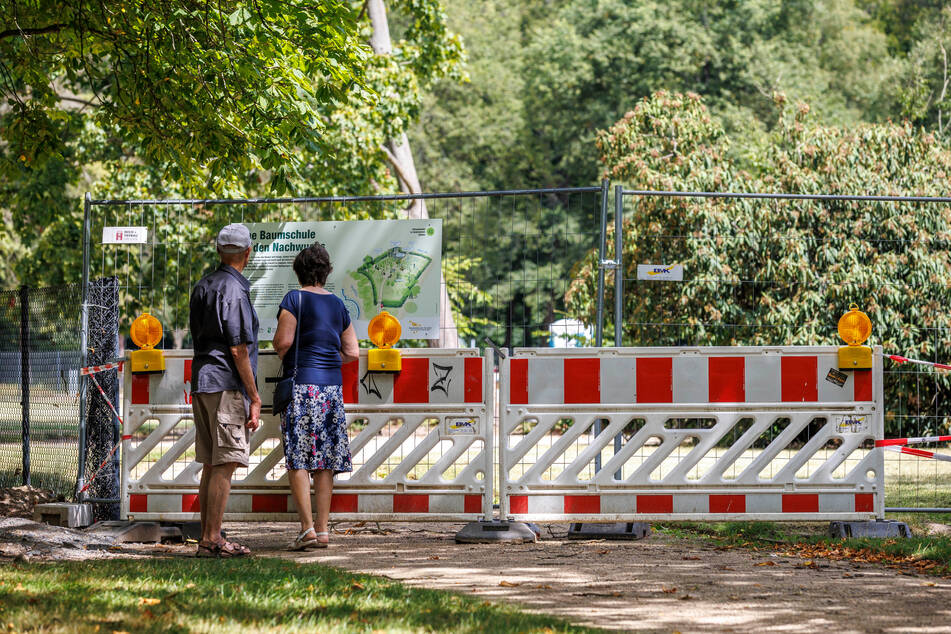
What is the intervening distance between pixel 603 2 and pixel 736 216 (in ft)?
91.7

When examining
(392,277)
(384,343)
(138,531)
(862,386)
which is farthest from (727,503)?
(138,531)

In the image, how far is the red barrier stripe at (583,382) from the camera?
24.4ft

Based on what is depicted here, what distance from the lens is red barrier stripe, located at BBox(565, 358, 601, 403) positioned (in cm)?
743

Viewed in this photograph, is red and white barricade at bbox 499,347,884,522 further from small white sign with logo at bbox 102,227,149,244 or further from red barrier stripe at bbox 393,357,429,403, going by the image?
small white sign with logo at bbox 102,227,149,244

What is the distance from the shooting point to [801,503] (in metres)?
7.36

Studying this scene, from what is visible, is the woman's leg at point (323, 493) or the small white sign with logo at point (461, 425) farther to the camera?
the small white sign with logo at point (461, 425)

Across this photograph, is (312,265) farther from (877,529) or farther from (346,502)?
(877,529)

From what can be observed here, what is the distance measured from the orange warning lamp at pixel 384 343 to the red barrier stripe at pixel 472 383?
47 cm

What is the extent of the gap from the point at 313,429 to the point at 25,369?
4.91 m

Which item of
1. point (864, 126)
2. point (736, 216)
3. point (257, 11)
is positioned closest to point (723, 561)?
point (257, 11)

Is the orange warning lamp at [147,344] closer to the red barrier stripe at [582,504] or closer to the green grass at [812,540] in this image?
the red barrier stripe at [582,504]

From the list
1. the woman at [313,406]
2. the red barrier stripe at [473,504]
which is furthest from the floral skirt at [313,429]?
the red barrier stripe at [473,504]

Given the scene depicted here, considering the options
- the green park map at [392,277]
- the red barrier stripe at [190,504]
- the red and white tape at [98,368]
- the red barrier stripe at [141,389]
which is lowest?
the red barrier stripe at [190,504]

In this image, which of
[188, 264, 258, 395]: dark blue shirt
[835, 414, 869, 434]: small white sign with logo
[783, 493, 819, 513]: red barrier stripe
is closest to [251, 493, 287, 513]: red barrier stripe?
[188, 264, 258, 395]: dark blue shirt
